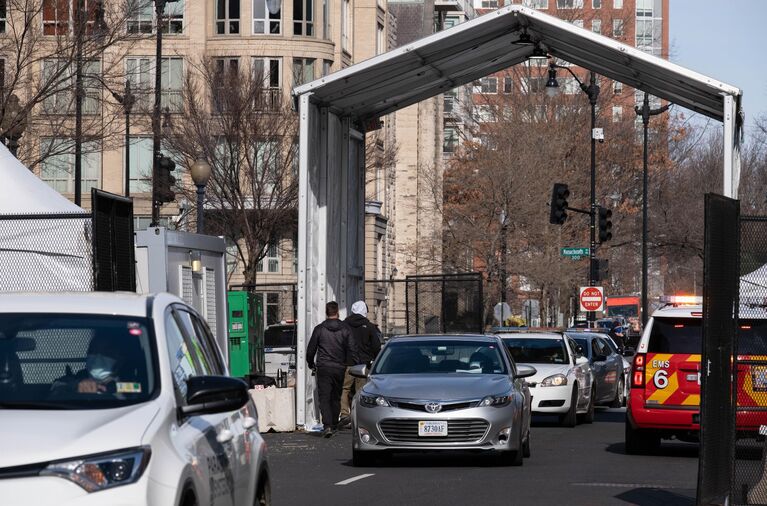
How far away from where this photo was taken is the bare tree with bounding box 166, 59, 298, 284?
4553 cm

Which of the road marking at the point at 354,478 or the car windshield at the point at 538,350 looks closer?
the road marking at the point at 354,478

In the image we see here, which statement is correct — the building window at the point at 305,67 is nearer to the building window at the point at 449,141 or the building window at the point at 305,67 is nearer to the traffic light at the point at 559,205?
the traffic light at the point at 559,205

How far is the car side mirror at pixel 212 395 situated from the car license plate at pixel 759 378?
762 cm

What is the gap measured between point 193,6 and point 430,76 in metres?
36.3

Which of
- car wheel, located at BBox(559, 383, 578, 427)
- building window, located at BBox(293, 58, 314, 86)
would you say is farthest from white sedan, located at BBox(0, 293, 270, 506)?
building window, located at BBox(293, 58, 314, 86)

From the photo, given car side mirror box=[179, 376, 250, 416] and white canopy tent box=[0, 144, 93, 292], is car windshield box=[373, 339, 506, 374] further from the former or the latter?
car side mirror box=[179, 376, 250, 416]

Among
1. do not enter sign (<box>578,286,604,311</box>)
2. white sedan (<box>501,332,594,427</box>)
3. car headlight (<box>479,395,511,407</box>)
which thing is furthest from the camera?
do not enter sign (<box>578,286,604,311</box>)

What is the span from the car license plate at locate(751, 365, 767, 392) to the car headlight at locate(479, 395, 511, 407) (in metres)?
3.59

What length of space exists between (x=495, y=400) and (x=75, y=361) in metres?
10.2

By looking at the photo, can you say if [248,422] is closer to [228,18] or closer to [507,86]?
[228,18]

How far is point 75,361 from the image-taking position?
742 centimetres

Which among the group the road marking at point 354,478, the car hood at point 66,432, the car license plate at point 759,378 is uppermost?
the car hood at point 66,432

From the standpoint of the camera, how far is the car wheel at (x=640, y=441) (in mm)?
19500

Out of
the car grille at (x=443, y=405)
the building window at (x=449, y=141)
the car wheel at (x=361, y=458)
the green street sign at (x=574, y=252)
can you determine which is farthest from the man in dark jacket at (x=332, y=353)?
the building window at (x=449, y=141)
